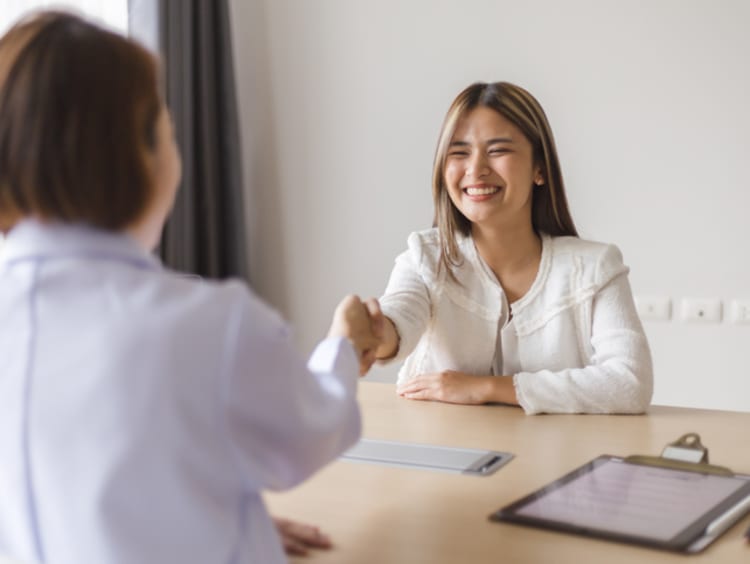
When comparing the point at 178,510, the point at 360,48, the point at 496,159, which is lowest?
the point at 178,510

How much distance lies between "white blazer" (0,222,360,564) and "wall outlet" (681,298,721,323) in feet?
8.66

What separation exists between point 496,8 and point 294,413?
2.92 m

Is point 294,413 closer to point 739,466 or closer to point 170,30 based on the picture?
point 739,466

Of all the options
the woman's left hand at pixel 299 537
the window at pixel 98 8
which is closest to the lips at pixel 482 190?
the woman's left hand at pixel 299 537

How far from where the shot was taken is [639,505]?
4.25ft

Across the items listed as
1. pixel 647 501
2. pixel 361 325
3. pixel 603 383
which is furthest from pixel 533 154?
pixel 647 501

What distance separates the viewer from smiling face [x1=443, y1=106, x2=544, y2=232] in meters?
2.19

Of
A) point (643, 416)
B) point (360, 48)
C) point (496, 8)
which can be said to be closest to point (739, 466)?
point (643, 416)

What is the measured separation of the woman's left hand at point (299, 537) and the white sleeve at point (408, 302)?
86 centimetres

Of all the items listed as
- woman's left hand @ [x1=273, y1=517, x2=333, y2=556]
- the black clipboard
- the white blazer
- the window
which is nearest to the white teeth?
the black clipboard

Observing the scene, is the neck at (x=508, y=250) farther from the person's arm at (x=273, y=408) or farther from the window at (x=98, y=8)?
the window at (x=98, y=8)

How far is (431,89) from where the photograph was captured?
3.73 metres

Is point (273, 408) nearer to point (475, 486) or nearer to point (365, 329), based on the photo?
point (475, 486)

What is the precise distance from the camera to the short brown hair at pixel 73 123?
2.81 feet
